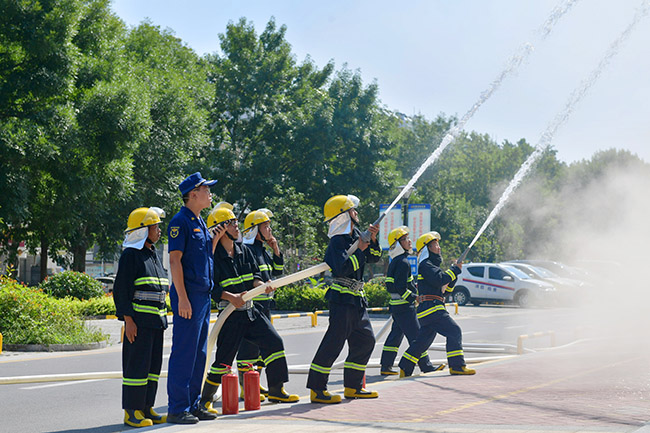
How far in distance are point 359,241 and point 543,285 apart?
24.0m

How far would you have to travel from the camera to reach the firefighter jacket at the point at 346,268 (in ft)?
25.6

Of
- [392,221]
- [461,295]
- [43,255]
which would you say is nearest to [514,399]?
[392,221]

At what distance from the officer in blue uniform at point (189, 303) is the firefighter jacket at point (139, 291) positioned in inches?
8.6

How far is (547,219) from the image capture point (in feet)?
184

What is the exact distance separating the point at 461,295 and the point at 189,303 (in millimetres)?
26194

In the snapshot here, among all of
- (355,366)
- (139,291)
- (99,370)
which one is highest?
(139,291)

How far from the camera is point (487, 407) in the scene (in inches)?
293

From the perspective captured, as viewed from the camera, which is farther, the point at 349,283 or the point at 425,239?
the point at 425,239

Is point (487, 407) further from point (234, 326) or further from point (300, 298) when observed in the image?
point (300, 298)

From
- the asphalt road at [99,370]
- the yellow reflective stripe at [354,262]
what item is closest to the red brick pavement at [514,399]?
the asphalt road at [99,370]

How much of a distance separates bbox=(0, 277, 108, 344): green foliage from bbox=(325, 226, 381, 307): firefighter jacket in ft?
29.4

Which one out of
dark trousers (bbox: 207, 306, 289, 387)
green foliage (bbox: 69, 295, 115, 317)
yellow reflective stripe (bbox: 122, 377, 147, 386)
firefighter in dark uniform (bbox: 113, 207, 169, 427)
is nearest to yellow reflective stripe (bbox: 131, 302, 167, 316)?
firefighter in dark uniform (bbox: 113, 207, 169, 427)

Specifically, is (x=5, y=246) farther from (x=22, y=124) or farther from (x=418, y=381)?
(x=418, y=381)

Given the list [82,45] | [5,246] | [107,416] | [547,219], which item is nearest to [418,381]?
[107,416]
